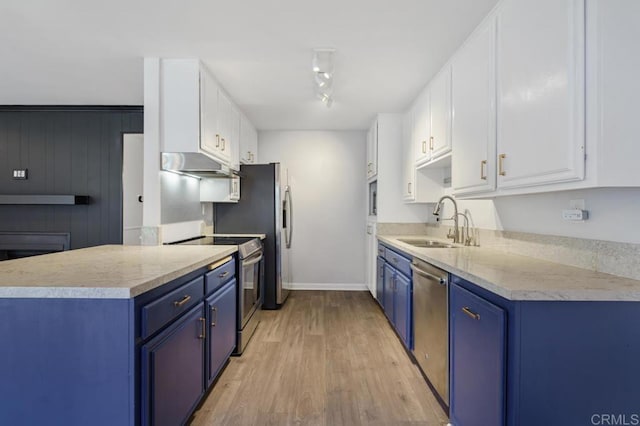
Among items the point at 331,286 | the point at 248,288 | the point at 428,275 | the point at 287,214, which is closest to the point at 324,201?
the point at 287,214

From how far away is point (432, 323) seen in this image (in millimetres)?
2045

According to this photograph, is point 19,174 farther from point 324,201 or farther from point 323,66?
point 323,66

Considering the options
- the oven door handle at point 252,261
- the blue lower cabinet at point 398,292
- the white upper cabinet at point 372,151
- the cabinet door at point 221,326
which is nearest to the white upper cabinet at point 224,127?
the oven door handle at point 252,261

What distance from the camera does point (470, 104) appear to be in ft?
7.16

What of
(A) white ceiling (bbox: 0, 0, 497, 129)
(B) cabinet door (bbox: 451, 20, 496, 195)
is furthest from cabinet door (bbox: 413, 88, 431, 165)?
(B) cabinet door (bbox: 451, 20, 496, 195)

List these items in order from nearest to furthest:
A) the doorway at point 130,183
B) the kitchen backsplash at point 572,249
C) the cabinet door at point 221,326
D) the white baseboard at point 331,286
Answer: the kitchen backsplash at point 572,249 → the cabinet door at point 221,326 → the doorway at point 130,183 → the white baseboard at point 331,286

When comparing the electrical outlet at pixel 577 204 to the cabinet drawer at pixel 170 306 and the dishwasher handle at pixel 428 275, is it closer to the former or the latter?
the dishwasher handle at pixel 428 275

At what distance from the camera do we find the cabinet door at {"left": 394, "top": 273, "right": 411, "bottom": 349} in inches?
99.5

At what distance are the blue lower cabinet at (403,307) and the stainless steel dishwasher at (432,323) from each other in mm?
107

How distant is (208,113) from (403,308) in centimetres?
227

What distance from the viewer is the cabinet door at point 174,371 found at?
130 centimetres

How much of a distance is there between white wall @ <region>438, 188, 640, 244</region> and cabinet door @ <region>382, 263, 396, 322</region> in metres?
0.95

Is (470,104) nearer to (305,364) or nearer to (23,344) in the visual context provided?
(305,364)

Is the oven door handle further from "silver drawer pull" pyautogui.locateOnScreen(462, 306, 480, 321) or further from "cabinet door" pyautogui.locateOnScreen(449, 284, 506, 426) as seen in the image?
"silver drawer pull" pyautogui.locateOnScreen(462, 306, 480, 321)
